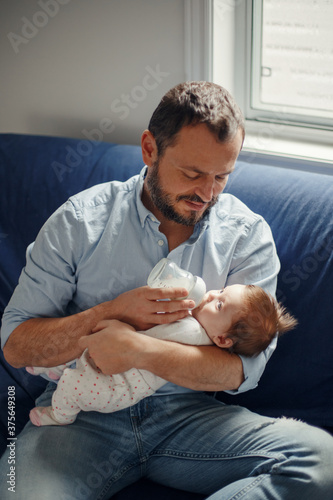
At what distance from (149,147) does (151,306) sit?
18.3 inches

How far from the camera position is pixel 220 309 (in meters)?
1.54

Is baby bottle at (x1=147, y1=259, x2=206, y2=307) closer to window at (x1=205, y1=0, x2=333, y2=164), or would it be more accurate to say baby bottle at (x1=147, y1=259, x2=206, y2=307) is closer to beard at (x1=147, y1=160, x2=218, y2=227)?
beard at (x1=147, y1=160, x2=218, y2=227)

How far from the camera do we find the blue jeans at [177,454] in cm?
142

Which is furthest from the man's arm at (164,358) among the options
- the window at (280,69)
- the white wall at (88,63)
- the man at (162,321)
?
the white wall at (88,63)

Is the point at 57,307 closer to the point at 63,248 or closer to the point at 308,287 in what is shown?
the point at 63,248

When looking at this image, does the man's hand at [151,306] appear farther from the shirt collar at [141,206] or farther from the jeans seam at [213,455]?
the jeans seam at [213,455]

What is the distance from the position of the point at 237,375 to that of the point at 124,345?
0.33m

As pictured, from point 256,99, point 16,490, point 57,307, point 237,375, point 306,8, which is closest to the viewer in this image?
point 16,490

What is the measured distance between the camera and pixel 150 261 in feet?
5.53

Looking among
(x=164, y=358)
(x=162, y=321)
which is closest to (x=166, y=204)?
(x=162, y=321)

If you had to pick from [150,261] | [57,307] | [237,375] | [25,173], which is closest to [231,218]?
[150,261]

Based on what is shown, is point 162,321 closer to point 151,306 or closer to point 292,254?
point 151,306

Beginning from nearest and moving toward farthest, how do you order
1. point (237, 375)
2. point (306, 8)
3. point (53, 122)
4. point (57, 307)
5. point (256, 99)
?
point (237, 375), point (57, 307), point (306, 8), point (256, 99), point (53, 122)

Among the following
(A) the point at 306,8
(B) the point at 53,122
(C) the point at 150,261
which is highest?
(A) the point at 306,8
